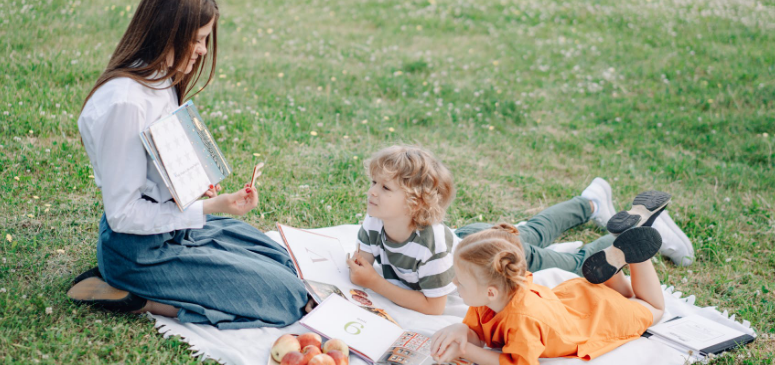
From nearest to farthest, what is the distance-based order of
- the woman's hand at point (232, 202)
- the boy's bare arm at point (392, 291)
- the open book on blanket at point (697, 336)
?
the woman's hand at point (232, 202) → the open book on blanket at point (697, 336) → the boy's bare arm at point (392, 291)

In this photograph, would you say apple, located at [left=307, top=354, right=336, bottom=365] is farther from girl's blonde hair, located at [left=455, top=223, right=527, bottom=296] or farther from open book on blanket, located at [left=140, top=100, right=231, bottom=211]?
open book on blanket, located at [left=140, top=100, right=231, bottom=211]

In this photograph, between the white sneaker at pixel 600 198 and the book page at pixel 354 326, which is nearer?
the book page at pixel 354 326

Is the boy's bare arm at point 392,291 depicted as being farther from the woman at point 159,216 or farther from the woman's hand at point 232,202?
the woman's hand at point 232,202

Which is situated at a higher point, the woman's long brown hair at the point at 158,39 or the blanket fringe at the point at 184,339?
the woman's long brown hair at the point at 158,39

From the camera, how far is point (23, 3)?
26.0 ft

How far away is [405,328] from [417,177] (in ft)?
2.82

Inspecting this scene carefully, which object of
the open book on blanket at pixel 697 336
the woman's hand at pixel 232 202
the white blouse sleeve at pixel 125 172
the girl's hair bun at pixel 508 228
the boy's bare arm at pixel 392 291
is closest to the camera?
the white blouse sleeve at pixel 125 172

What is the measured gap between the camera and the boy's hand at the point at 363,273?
12.0 ft

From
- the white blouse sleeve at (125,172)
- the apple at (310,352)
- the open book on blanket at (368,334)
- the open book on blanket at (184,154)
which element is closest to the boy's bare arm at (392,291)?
the open book on blanket at (368,334)

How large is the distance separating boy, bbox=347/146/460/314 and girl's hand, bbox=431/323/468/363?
0.47 m

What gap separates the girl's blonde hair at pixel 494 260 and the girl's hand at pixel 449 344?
1.05 feet

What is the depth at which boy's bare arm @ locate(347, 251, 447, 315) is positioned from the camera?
3627 millimetres

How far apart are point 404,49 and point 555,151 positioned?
358 centimetres

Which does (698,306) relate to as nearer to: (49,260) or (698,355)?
(698,355)
